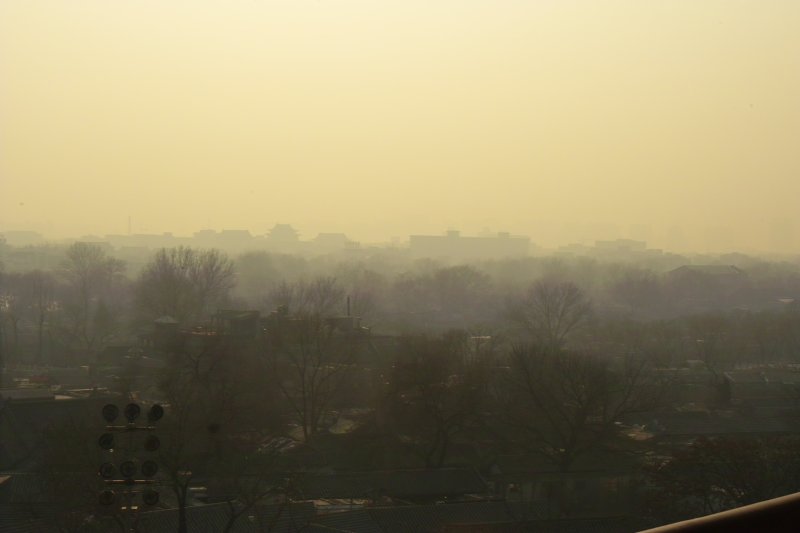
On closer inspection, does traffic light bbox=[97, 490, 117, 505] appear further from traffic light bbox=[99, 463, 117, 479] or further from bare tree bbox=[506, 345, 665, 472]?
bare tree bbox=[506, 345, 665, 472]

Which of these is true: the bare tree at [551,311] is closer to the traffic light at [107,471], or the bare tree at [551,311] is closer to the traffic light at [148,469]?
the traffic light at [148,469]

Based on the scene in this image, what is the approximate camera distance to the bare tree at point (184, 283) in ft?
16.7

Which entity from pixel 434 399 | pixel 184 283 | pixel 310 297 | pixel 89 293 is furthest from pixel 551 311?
pixel 89 293

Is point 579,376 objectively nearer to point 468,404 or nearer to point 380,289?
point 468,404

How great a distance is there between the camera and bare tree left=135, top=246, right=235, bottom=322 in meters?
5.09

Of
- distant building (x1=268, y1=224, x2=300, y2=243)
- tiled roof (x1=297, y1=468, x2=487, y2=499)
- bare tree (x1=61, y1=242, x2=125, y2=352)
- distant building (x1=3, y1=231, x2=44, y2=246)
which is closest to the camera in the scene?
tiled roof (x1=297, y1=468, x2=487, y2=499)

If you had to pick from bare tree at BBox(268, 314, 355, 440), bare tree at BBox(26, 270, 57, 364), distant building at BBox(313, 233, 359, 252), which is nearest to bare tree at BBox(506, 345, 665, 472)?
bare tree at BBox(268, 314, 355, 440)

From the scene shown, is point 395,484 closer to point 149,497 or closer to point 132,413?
point 149,497

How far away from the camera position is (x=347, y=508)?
3229mm

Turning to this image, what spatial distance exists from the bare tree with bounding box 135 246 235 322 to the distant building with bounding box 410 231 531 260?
14.6 ft

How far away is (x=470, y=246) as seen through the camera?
12258mm

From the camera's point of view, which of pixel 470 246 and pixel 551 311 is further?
pixel 470 246

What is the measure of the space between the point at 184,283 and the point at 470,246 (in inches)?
275

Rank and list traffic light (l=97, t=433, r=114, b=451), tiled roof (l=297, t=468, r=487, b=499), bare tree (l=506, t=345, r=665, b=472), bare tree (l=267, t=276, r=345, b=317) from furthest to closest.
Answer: bare tree (l=267, t=276, r=345, b=317), bare tree (l=506, t=345, r=665, b=472), tiled roof (l=297, t=468, r=487, b=499), traffic light (l=97, t=433, r=114, b=451)
